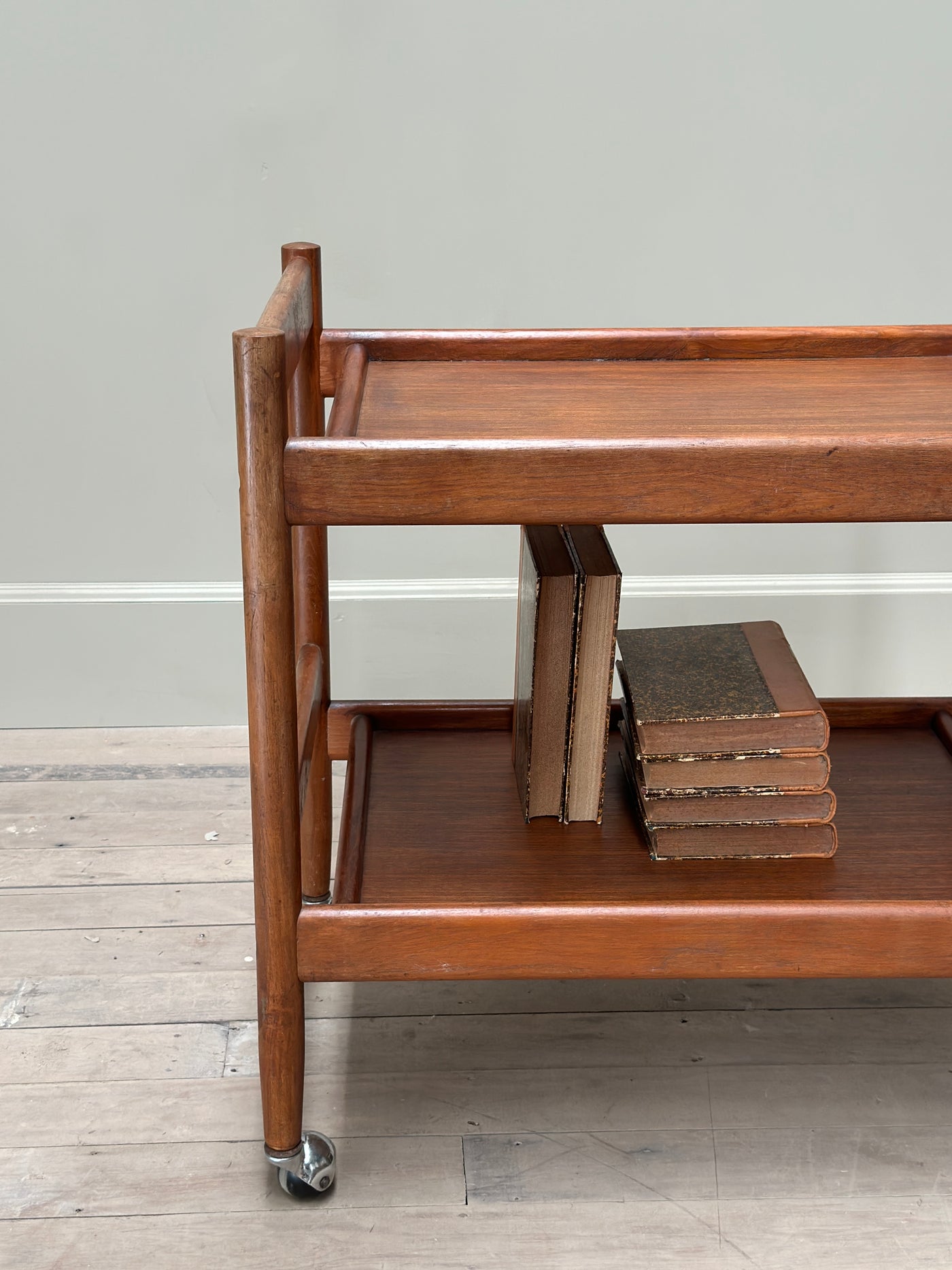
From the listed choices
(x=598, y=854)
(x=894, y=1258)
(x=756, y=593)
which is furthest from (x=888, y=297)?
(x=894, y=1258)

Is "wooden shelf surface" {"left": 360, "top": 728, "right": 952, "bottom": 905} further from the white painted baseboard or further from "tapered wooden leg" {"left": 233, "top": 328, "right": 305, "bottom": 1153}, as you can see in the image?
the white painted baseboard

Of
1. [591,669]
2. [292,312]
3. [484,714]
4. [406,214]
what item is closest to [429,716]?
[484,714]

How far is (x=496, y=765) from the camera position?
121 centimetres

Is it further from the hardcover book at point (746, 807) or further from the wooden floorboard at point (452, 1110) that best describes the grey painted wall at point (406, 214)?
the hardcover book at point (746, 807)

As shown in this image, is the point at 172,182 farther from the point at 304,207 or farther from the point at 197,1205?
the point at 197,1205

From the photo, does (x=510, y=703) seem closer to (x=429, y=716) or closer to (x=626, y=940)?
(x=429, y=716)

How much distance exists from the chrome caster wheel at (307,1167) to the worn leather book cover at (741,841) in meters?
0.35

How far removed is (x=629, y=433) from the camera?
87 cm

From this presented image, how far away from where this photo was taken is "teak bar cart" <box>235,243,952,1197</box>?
0.79 meters

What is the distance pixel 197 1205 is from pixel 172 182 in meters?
1.14

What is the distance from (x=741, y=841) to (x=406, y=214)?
2.93 ft

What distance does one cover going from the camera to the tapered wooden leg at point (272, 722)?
0.78 meters

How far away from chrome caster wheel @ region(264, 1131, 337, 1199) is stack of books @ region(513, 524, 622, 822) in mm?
316

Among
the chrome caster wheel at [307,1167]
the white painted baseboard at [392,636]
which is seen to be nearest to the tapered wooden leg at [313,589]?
the chrome caster wheel at [307,1167]
